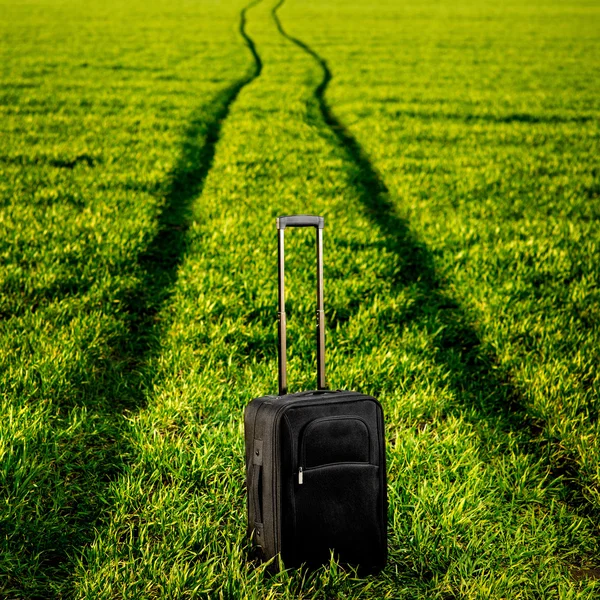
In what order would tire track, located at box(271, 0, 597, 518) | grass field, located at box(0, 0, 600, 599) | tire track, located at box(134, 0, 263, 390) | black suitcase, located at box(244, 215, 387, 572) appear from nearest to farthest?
1. black suitcase, located at box(244, 215, 387, 572)
2. grass field, located at box(0, 0, 600, 599)
3. tire track, located at box(271, 0, 597, 518)
4. tire track, located at box(134, 0, 263, 390)

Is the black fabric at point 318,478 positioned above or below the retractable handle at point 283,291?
below

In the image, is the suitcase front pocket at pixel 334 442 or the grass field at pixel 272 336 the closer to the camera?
the suitcase front pocket at pixel 334 442

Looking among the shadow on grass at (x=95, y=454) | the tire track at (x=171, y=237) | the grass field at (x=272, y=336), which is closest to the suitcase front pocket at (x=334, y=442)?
the grass field at (x=272, y=336)

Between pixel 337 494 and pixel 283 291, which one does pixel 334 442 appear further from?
pixel 283 291

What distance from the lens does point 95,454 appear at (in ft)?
10.3

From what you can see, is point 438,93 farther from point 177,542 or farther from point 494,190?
point 177,542

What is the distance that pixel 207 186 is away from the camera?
28.6 feet

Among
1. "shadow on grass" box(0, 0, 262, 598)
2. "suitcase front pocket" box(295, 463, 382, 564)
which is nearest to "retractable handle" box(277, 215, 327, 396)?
"suitcase front pocket" box(295, 463, 382, 564)

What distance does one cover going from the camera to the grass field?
8.45 ft

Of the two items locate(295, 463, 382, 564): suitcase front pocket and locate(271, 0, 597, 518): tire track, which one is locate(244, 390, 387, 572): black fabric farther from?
locate(271, 0, 597, 518): tire track

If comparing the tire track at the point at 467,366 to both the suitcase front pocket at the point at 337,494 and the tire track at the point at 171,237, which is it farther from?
the tire track at the point at 171,237

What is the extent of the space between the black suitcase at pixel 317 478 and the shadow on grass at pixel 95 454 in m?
0.79

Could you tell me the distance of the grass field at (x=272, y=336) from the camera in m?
2.58

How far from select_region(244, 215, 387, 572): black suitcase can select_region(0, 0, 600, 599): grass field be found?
12 centimetres
